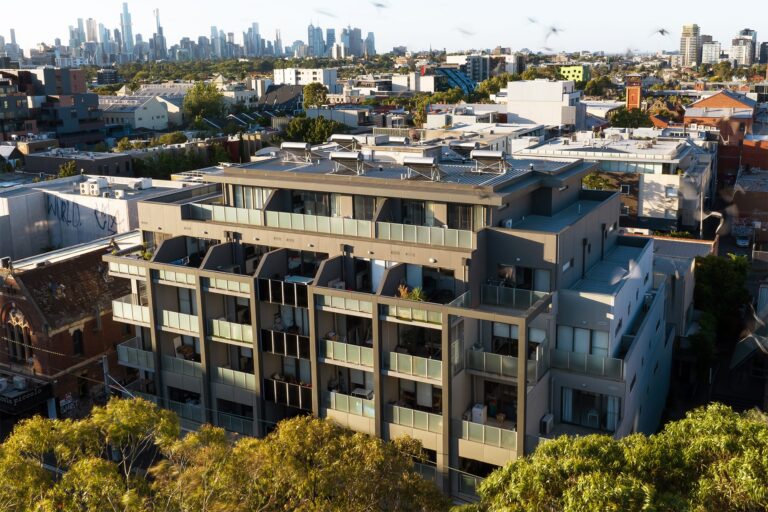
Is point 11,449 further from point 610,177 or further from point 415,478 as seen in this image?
point 610,177

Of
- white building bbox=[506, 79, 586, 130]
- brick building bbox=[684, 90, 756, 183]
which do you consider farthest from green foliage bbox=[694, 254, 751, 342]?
white building bbox=[506, 79, 586, 130]

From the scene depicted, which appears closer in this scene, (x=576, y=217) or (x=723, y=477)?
(x=723, y=477)

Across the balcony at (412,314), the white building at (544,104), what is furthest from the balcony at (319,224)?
the white building at (544,104)

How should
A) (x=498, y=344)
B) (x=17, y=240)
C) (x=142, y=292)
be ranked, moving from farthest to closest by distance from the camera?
1. (x=17, y=240)
2. (x=142, y=292)
3. (x=498, y=344)

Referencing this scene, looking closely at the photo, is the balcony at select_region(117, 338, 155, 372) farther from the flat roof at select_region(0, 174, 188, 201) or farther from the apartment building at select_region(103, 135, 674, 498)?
the flat roof at select_region(0, 174, 188, 201)

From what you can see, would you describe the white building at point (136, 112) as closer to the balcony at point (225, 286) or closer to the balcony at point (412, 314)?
the balcony at point (225, 286)

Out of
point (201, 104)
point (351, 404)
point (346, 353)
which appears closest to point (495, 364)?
point (346, 353)

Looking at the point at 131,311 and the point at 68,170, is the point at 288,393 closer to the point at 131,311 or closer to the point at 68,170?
the point at 131,311

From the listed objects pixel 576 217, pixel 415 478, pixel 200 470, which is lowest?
Result: pixel 415 478

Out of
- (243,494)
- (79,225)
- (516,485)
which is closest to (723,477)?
(516,485)
